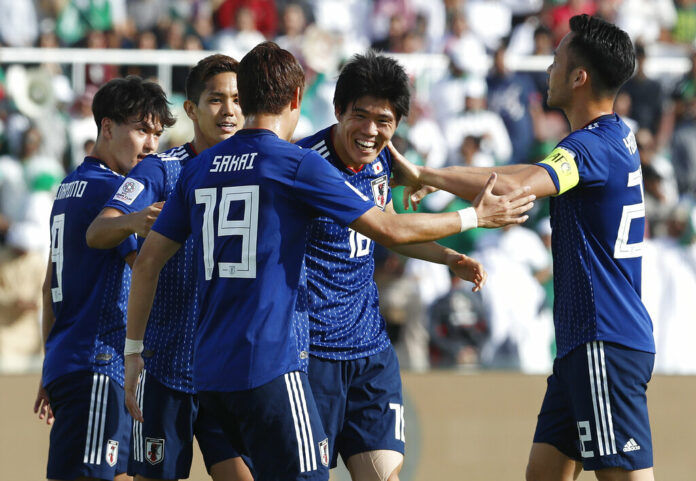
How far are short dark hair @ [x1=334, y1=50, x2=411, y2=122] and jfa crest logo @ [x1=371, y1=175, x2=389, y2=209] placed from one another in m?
0.32

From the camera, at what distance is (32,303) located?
29.7ft

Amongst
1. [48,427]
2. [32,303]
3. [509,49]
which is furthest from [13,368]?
[509,49]

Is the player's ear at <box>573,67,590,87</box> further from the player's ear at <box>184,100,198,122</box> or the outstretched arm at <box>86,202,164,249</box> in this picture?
the outstretched arm at <box>86,202,164,249</box>

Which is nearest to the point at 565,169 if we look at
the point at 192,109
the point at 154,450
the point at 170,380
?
the point at 192,109

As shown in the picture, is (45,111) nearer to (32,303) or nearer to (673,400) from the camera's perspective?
(32,303)

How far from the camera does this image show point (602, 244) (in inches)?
180

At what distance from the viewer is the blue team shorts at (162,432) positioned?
486 cm

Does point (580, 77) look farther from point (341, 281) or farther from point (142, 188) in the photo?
point (142, 188)

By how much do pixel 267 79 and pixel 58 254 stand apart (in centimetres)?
170

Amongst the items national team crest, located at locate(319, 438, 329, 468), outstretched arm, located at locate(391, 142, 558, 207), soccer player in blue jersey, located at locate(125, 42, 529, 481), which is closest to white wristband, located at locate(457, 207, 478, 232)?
soccer player in blue jersey, located at locate(125, 42, 529, 481)

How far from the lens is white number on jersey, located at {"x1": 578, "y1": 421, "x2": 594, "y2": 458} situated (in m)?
4.50

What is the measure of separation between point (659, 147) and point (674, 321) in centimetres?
238

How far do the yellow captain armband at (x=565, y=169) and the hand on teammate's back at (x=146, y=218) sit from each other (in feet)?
5.60

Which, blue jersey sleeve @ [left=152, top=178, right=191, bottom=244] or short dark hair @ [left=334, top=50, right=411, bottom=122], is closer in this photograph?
blue jersey sleeve @ [left=152, top=178, right=191, bottom=244]
